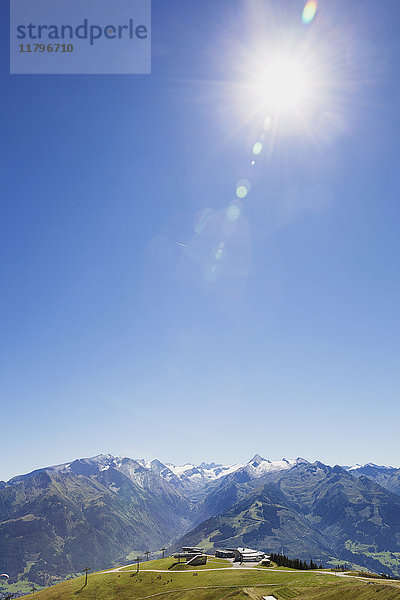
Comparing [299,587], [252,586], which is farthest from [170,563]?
[299,587]

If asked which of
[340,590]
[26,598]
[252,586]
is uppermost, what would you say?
[340,590]

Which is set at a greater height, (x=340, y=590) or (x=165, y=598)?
(x=340, y=590)

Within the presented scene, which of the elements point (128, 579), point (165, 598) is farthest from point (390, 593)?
point (128, 579)

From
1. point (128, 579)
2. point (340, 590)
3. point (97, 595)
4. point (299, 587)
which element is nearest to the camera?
point (340, 590)

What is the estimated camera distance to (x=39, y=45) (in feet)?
246

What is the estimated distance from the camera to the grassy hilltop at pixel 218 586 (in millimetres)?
82062

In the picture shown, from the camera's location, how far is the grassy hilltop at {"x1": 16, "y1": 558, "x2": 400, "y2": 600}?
82.1m

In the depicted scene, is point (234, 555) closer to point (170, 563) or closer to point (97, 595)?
point (170, 563)

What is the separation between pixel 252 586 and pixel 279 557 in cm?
5188

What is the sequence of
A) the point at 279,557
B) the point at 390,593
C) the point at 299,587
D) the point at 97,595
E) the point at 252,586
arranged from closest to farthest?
the point at 390,593 → the point at 299,587 → the point at 252,586 → the point at 97,595 → the point at 279,557

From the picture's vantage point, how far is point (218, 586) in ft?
357

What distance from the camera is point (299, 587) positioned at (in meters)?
94.7

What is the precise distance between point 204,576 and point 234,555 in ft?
149

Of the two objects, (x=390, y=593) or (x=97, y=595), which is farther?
(x=97, y=595)
